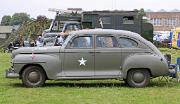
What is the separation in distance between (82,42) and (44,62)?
1134mm

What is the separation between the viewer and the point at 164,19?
11569 centimetres

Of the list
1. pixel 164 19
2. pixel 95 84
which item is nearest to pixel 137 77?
pixel 95 84

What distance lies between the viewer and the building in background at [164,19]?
113125 millimetres

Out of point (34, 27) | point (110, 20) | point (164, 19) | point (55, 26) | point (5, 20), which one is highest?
point (164, 19)

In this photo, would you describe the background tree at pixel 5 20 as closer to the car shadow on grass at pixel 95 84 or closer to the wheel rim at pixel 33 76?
the car shadow on grass at pixel 95 84

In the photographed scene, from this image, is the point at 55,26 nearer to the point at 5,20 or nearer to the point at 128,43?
the point at 128,43

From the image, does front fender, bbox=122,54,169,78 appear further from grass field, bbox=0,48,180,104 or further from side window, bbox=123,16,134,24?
side window, bbox=123,16,134,24

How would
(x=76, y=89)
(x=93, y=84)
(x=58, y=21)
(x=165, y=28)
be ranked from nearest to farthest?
(x=76, y=89) < (x=93, y=84) < (x=58, y=21) < (x=165, y=28)

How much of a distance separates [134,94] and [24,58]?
9.80ft

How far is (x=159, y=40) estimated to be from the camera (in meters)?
49.6

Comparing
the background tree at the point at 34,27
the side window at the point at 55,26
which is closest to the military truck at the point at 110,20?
the side window at the point at 55,26

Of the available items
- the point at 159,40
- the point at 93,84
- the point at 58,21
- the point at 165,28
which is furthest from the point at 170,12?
the point at 93,84

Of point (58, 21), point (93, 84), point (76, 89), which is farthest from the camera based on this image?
point (58, 21)

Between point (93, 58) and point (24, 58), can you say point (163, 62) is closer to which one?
point (93, 58)
